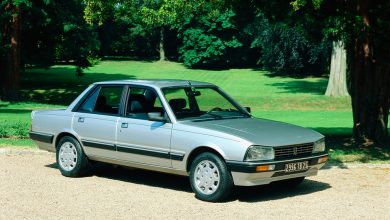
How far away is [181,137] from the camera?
28.8ft

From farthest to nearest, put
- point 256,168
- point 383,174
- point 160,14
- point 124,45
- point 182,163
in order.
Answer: point 124,45 < point 160,14 < point 383,174 < point 182,163 < point 256,168

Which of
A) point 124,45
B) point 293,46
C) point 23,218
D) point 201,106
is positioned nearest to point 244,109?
point 201,106

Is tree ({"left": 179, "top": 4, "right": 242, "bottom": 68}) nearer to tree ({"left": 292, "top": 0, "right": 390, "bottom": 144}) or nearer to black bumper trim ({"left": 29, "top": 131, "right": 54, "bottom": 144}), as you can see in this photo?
tree ({"left": 292, "top": 0, "right": 390, "bottom": 144})

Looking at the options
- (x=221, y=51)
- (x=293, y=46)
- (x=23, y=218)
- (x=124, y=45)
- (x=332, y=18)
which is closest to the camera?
(x=23, y=218)

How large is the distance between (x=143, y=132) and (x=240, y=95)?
118 feet

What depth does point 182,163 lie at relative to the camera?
8781 millimetres

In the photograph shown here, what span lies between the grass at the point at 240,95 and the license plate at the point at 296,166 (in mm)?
3921

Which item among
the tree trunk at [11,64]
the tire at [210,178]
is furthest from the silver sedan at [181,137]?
the tree trunk at [11,64]

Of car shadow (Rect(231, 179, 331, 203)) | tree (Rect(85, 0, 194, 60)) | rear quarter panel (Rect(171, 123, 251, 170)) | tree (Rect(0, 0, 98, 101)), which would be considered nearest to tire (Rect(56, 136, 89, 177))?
rear quarter panel (Rect(171, 123, 251, 170))

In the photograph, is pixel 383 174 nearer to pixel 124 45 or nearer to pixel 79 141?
pixel 79 141

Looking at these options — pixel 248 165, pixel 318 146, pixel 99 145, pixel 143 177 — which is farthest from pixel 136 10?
pixel 248 165

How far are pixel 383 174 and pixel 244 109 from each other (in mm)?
2773

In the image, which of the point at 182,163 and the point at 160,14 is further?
the point at 160,14

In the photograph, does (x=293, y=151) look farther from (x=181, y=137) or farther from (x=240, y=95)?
(x=240, y=95)
